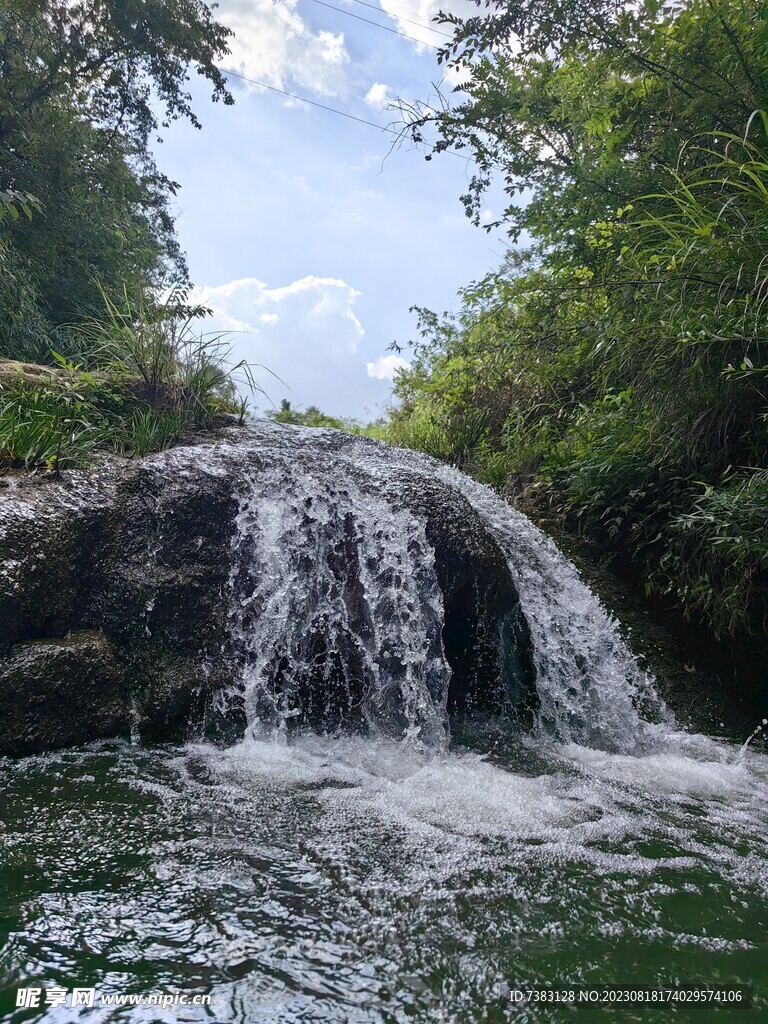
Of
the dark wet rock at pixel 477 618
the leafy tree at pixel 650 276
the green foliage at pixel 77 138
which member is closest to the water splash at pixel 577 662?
the dark wet rock at pixel 477 618

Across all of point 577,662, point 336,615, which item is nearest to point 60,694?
point 336,615

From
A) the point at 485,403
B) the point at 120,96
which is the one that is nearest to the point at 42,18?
the point at 120,96

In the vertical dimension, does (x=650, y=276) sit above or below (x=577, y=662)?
above

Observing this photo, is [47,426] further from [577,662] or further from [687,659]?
[687,659]

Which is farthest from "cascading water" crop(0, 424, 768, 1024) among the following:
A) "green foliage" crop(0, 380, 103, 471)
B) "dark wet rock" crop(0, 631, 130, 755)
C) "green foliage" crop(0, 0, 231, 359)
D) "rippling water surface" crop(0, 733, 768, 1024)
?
"green foliage" crop(0, 0, 231, 359)

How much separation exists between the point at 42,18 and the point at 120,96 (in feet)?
6.43

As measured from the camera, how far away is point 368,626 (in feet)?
11.8

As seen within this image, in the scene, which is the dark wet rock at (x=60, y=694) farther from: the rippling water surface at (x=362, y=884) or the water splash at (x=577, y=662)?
the water splash at (x=577, y=662)

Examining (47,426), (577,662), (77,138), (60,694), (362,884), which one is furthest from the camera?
(77,138)

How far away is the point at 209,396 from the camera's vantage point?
5469 mm

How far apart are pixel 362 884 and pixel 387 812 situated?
540mm

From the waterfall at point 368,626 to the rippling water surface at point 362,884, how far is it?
0.64 meters

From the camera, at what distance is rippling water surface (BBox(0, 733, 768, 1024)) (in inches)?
52.5

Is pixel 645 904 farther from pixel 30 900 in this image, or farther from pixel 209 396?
pixel 209 396
